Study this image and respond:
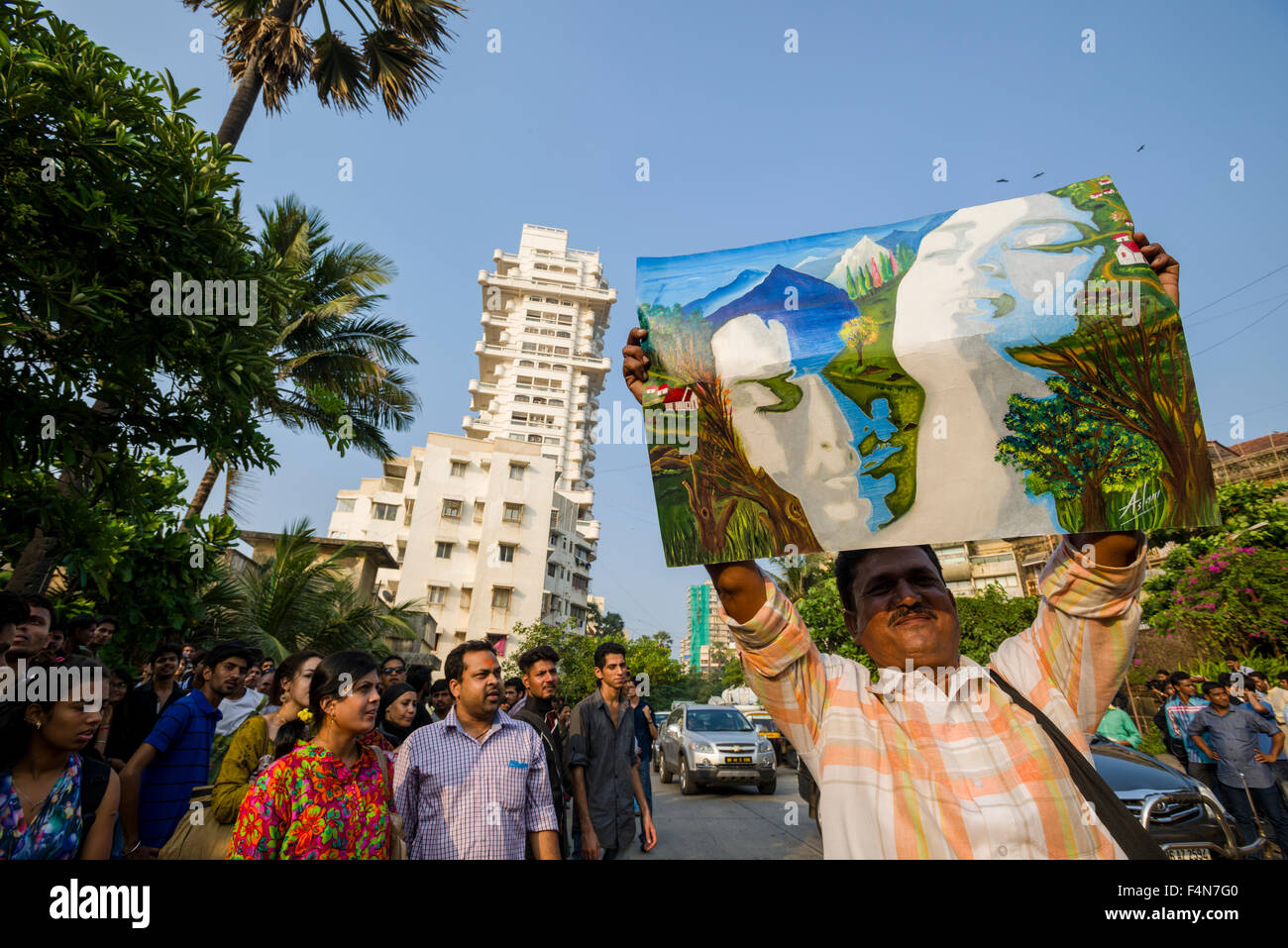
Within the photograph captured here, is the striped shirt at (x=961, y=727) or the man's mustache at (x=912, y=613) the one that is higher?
the man's mustache at (x=912, y=613)

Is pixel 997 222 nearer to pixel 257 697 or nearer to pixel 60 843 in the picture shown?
pixel 60 843

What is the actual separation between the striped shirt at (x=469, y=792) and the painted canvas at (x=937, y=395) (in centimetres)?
190

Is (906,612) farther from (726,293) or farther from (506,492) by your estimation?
(506,492)

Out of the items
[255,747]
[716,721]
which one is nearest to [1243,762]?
[716,721]

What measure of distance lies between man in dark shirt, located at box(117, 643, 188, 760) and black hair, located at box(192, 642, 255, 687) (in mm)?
389

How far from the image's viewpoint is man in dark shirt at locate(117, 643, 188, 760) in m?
5.16

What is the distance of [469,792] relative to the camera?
10.2ft

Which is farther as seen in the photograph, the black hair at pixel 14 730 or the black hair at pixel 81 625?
the black hair at pixel 81 625

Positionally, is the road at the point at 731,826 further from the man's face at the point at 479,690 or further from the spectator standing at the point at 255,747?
the spectator standing at the point at 255,747

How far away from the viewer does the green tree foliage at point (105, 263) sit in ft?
13.1

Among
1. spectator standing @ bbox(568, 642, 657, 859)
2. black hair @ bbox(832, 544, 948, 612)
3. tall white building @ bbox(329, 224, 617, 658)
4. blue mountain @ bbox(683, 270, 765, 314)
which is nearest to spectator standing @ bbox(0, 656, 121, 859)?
blue mountain @ bbox(683, 270, 765, 314)

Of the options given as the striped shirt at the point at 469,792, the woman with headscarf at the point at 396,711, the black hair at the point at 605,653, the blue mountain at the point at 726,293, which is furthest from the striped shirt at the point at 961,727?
the black hair at the point at 605,653
